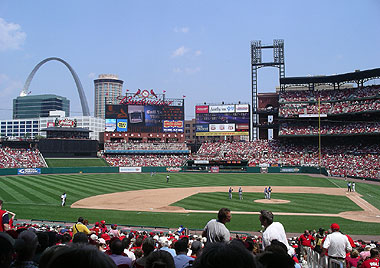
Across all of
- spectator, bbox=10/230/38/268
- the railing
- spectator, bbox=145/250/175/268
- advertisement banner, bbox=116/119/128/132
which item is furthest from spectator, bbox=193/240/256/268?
advertisement banner, bbox=116/119/128/132

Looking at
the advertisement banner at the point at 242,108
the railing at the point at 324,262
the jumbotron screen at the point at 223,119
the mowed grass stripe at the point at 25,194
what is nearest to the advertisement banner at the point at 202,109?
the jumbotron screen at the point at 223,119

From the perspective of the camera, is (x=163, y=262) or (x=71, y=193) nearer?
(x=163, y=262)

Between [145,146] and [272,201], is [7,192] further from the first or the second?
[145,146]

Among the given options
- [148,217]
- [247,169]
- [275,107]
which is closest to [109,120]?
[247,169]

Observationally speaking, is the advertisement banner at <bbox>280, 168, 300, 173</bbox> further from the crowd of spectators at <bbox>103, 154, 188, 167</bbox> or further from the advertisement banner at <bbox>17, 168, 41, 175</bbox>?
the advertisement banner at <bbox>17, 168, 41, 175</bbox>

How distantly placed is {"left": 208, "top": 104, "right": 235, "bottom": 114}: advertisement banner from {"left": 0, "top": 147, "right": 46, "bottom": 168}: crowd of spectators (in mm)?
40066

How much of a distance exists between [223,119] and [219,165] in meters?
15.1

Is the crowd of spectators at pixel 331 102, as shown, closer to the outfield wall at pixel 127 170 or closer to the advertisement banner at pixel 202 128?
the outfield wall at pixel 127 170

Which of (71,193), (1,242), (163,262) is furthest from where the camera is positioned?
(71,193)

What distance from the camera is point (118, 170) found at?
230 ft

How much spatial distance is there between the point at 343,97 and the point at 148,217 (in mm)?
63007

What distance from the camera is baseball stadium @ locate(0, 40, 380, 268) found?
2811 cm

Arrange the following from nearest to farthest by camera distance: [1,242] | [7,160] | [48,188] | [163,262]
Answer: [1,242] < [163,262] < [48,188] < [7,160]

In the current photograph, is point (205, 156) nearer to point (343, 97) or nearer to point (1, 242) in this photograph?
point (343, 97)
